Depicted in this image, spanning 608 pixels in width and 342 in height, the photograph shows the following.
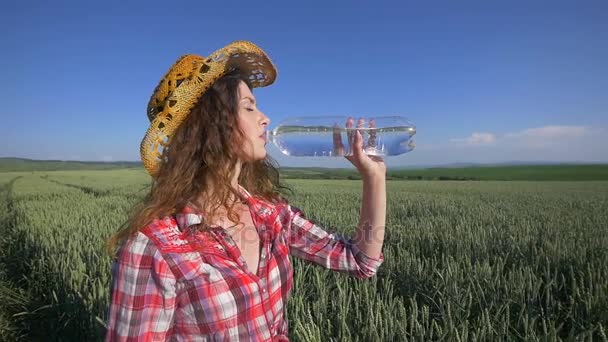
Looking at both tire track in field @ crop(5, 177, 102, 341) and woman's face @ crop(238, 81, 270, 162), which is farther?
tire track in field @ crop(5, 177, 102, 341)

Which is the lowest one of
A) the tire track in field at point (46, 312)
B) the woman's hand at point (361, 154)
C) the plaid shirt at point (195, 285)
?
the tire track in field at point (46, 312)

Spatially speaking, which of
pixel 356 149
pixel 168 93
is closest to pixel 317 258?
pixel 356 149

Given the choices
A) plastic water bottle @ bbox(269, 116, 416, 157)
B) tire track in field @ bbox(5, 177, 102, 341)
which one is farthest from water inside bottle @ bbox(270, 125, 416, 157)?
tire track in field @ bbox(5, 177, 102, 341)

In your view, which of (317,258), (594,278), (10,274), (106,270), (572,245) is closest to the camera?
(317,258)

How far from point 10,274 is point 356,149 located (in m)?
5.53

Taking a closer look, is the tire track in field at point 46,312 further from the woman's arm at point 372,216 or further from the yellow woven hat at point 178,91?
the woman's arm at point 372,216

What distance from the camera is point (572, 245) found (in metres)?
4.11

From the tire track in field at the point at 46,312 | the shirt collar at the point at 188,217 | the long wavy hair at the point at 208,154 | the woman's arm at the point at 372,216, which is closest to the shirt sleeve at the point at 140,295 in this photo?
the shirt collar at the point at 188,217

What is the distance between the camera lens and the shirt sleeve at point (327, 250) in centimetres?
157

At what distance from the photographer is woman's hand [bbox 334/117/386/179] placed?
1377 mm

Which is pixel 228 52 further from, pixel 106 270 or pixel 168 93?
pixel 106 270

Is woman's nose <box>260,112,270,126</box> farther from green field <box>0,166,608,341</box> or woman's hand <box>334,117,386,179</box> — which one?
green field <box>0,166,608,341</box>

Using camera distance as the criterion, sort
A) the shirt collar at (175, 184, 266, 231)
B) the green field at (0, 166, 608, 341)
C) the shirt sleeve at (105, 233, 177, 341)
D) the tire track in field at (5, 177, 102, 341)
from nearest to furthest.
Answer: the shirt sleeve at (105, 233, 177, 341) → the shirt collar at (175, 184, 266, 231) → the green field at (0, 166, 608, 341) → the tire track in field at (5, 177, 102, 341)

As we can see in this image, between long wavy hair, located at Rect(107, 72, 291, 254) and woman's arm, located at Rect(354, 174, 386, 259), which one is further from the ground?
long wavy hair, located at Rect(107, 72, 291, 254)
